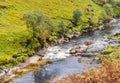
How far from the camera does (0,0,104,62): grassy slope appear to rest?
87.6m

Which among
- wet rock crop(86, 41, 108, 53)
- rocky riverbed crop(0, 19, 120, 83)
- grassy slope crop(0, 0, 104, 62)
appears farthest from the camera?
grassy slope crop(0, 0, 104, 62)

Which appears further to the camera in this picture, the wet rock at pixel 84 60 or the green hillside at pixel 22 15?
the green hillside at pixel 22 15

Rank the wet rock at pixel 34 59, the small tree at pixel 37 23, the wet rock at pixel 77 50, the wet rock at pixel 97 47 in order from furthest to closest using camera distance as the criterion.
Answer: the small tree at pixel 37 23, the wet rock at pixel 97 47, the wet rock at pixel 77 50, the wet rock at pixel 34 59

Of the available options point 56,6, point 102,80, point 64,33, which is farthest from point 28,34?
point 102,80

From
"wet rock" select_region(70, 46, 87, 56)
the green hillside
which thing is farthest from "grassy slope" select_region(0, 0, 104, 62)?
"wet rock" select_region(70, 46, 87, 56)

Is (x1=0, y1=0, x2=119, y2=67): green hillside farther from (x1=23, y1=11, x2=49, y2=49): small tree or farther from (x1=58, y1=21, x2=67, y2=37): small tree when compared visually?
(x1=58, y1=21, x2=67, y2=37): small tree

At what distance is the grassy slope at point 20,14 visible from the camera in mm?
87569

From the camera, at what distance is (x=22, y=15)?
119m

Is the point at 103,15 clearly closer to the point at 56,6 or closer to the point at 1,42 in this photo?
the point at 56,6

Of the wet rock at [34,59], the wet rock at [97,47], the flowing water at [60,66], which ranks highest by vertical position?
the wet rock at [97,47]

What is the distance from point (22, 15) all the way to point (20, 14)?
163 centimetres

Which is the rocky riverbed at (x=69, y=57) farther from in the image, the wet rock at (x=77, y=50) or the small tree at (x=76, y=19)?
the small tree at (x=76, y=19)

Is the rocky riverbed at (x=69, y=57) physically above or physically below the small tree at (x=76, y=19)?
below

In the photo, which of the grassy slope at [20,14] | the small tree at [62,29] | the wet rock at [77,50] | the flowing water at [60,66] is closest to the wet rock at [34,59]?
the flowing water at [60,66]
